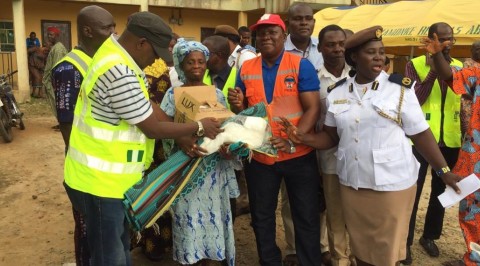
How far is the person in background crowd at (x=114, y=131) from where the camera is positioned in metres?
2.08

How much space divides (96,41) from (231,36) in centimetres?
222

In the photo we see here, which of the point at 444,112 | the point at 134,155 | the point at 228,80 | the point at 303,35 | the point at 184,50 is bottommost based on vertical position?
the point at 134,155

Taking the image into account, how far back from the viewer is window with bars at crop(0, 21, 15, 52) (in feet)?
44.4

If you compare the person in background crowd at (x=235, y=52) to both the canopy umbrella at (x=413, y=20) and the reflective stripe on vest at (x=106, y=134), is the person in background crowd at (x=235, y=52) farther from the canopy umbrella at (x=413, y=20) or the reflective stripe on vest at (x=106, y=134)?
the canopy umbrella at (x=413, y=20)

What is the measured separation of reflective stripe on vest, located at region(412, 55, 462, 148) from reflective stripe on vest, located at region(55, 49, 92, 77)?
2733mm

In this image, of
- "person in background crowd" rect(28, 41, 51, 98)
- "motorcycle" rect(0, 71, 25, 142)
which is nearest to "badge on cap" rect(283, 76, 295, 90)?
"motorcycle" rect(0, 71, 25, 142)

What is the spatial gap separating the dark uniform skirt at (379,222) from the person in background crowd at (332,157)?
18.9 inches

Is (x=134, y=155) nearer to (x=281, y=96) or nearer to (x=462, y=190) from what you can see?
(x=281, y=96)

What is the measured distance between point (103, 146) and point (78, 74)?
3.47 ft

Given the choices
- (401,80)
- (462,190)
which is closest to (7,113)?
(401,80)

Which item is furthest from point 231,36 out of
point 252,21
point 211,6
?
point 252,21

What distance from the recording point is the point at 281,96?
295 centimetres

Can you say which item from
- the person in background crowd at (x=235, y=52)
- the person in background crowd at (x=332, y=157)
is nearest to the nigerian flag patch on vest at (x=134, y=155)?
the person in background crowd at (x=332, y=157)

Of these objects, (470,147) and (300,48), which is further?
(300,48)
